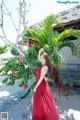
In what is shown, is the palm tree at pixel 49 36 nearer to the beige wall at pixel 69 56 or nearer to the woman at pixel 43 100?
the woman at pixel 43 100

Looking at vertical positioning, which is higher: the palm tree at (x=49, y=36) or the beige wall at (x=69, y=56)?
the palm tree at (x=49, y=36)

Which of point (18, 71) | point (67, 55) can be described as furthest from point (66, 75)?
point (18, 71)

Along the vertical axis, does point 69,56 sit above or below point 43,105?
below

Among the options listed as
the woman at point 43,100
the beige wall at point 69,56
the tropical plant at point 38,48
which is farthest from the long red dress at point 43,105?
the beige wall at point 69,56

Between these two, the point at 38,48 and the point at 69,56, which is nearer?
the point at 38,48

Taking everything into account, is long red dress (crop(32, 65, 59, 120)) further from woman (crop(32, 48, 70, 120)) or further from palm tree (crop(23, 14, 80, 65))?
palm tree (crop(23, 14, 80, 65))

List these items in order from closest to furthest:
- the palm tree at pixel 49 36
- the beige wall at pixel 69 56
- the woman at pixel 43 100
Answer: the woman at pixel 43 100 < the palm tree at pixel 49 36 < the beige wall at pixel 69 56

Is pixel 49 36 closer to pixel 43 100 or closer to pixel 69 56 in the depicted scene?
pixel 43 100

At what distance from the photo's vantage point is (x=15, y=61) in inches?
316

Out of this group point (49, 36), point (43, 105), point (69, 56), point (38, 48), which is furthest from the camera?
point (69, 56)

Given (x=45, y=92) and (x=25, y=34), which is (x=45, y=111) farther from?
(x=25, y=34)

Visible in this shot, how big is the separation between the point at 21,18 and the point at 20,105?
3.11 m

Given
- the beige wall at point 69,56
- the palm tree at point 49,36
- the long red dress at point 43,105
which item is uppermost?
the palm tree at point 49,36

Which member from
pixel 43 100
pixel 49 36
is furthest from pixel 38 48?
pixel 43 100
